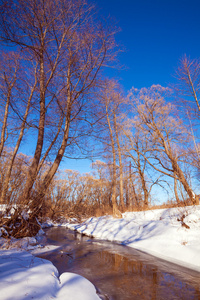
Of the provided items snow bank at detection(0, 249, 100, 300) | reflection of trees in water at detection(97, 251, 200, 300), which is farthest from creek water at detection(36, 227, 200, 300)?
snow bank at detection(0, 249, 100, 300)

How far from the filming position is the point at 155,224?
6641 mm

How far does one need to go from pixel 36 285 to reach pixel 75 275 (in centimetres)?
94

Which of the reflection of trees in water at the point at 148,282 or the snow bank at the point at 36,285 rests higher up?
the snow bank at the point at 36,285

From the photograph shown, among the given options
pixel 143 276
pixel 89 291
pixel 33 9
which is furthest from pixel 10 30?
pixel 143 276

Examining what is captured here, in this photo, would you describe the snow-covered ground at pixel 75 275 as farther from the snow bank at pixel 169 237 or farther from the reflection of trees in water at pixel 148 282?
the reflection of trees in water at pixel 148 282

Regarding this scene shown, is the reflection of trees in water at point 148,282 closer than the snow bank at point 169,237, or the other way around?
the reflection of trees in water at point 148,282

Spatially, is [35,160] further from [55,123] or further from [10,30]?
[10,30]

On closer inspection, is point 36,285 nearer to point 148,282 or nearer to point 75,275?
point 75,275

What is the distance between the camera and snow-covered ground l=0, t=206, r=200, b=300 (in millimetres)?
2019

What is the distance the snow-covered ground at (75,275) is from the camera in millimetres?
2019

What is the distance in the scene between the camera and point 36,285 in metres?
2.09

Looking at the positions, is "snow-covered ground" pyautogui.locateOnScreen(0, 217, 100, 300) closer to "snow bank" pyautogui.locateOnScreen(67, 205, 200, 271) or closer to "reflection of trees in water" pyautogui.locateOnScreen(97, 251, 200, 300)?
"reflection of trees in water" pyautogui.locateOnScreen(97, 251, 200, 300)

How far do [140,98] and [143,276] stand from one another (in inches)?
508

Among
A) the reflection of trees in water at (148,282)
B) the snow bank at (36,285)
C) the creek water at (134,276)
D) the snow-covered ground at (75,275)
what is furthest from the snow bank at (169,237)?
the snow bank at (36,285)
